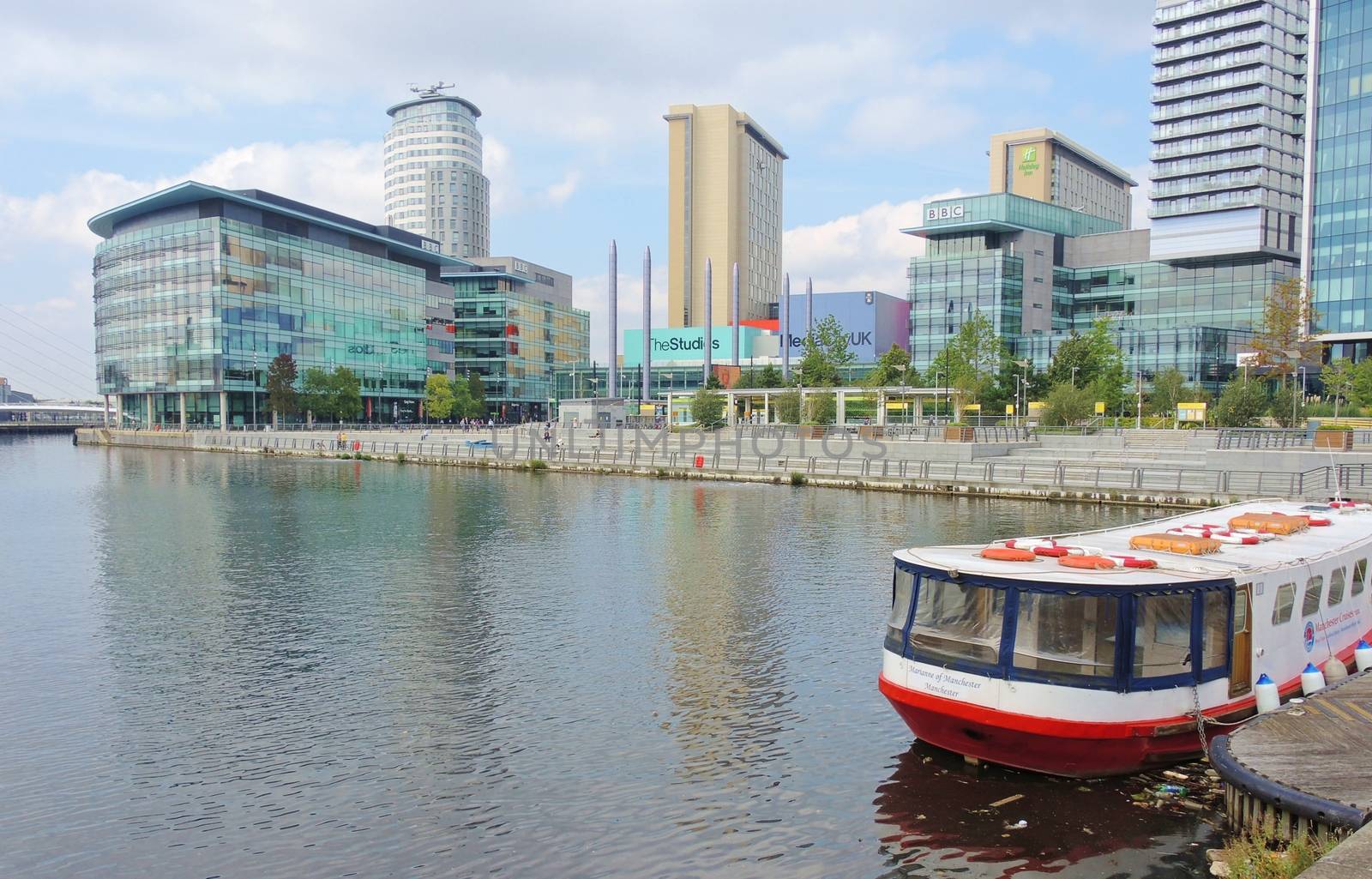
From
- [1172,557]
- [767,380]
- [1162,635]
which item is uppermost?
[767,380]

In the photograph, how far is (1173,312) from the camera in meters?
125

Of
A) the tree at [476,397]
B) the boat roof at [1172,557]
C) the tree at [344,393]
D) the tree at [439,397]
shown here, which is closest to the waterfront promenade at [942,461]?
the boat roof at [1172,557]

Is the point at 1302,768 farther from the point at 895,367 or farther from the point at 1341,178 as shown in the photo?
the point at 1341,178

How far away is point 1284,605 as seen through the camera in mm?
15680

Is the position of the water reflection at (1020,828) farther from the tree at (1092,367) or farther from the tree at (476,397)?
the tree at (476,397)

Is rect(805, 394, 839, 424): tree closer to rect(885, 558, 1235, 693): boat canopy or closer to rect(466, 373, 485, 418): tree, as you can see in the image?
rect(466, 373, 485, 418): tree

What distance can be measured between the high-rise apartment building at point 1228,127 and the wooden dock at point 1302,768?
125 meters

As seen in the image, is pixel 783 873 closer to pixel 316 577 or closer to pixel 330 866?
pixel 330 866

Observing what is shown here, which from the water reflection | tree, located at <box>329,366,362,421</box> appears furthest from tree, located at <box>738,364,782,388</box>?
the water reflection

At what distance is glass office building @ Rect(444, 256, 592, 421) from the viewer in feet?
559

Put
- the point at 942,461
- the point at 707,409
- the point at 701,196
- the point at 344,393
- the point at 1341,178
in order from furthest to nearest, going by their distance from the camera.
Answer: the point at 701,196 < the point at 344,393 < the point at 1341,178 < the point at 707,409 < the point at 942,461

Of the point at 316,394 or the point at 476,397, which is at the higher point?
the point at 316,394

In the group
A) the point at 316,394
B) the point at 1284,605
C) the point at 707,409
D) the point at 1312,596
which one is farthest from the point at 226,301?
the point at 1284,605

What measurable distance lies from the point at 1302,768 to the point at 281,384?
120413mm
